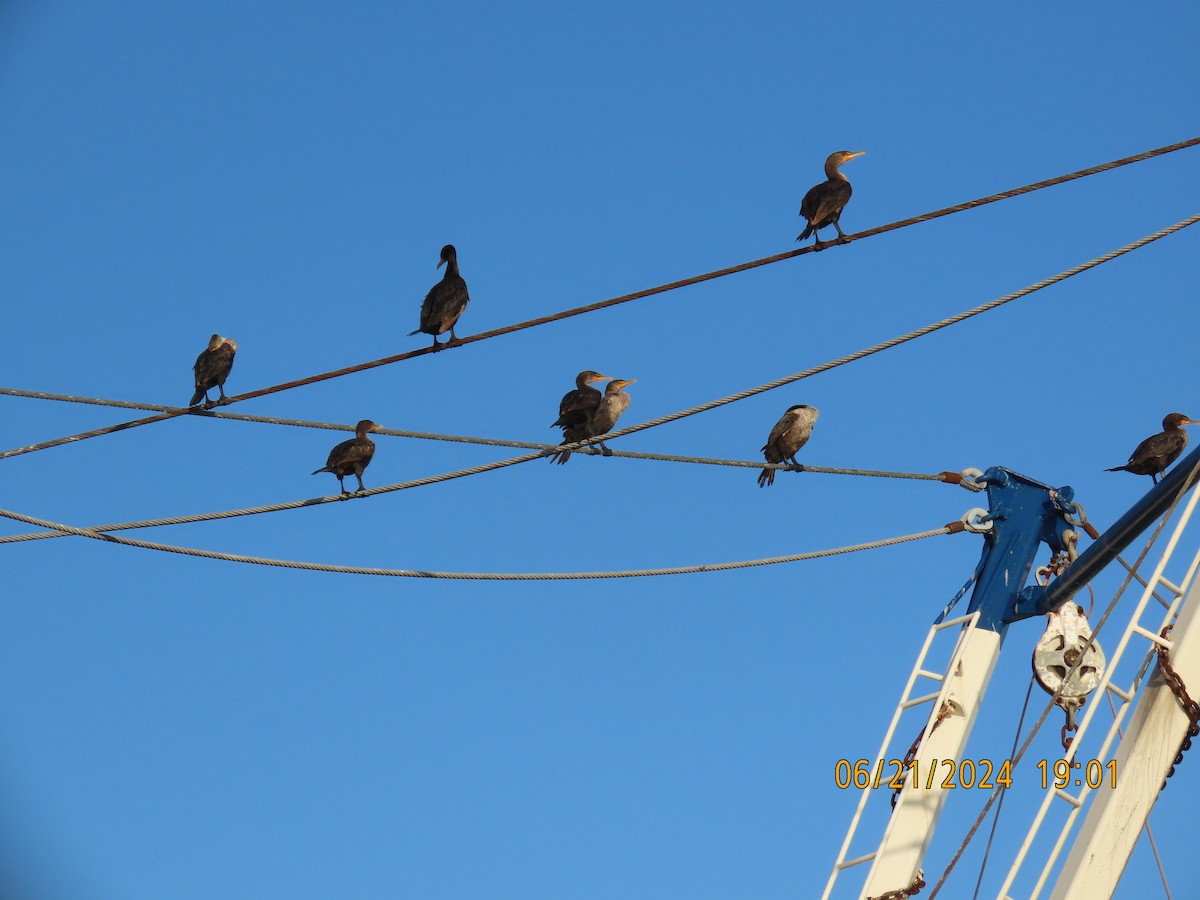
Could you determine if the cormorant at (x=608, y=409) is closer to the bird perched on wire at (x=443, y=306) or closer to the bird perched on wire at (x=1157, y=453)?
the bird perched on wire at (x=443, y=306)

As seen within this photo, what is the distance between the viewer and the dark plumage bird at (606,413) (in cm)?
1398

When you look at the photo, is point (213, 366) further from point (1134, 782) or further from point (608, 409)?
point (1134, 782)

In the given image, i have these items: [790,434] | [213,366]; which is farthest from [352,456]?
[790,434]

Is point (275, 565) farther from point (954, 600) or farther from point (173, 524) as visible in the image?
point (954, 600)

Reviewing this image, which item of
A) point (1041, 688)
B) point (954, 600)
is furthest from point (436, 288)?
point (1041, 688)

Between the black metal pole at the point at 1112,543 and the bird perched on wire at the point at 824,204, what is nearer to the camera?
the black metal pole at the point at 1112,543

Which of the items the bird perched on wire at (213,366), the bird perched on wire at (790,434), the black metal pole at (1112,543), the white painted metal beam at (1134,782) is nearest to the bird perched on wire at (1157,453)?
the bird perched on wire at (790,434)

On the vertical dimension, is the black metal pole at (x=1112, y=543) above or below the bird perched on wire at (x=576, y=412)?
below

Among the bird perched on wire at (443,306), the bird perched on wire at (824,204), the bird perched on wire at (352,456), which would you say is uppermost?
the bird perched on wire at (824,204)

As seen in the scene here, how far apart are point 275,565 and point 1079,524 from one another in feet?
18.5

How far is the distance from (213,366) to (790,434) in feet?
17.7

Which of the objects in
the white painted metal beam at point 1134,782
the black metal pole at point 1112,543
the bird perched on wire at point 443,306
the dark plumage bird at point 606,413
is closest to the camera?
the white painted metal beam at point 1134,782

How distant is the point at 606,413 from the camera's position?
14.3 metres

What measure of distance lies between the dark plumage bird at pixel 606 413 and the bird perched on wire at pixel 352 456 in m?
1.80
